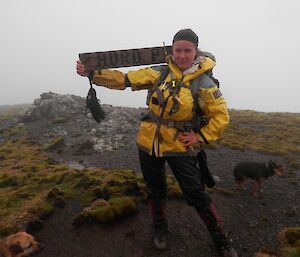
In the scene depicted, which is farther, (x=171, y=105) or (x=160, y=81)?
(x=160, y=81)

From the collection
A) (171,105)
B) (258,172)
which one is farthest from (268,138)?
(171,105)

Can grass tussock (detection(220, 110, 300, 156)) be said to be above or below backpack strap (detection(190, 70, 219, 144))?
below

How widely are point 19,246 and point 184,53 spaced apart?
640 cm

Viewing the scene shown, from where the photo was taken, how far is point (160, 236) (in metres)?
8.38

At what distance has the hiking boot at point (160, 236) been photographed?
27.3 feet

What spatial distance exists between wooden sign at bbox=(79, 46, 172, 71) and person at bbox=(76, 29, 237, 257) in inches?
14.2

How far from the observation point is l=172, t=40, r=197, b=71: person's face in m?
6.37

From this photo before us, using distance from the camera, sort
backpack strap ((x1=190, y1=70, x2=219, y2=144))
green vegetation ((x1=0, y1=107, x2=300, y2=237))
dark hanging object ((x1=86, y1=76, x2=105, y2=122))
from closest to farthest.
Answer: backpack strap ((x1=190, y1=70, x2=219, y2=144)) < dark hanging object ((x1=86, y1=76, x2=105, y2=122)) < green vegetation ((x1=0, y1=107, x2=300, y2=237))

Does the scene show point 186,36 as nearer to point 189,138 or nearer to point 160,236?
point 189,138

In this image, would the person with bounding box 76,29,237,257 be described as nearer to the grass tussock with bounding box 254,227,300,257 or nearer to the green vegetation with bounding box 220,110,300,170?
the grass tussock with bounding box 254,227,300,257

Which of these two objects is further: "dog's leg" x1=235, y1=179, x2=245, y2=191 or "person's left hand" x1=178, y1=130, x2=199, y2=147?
"dog's leg" x1=235, y1=179, x2=245, y2=191

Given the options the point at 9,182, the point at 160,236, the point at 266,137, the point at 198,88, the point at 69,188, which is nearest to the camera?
the point at 198,88

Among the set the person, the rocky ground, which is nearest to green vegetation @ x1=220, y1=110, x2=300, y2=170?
the rocky ground

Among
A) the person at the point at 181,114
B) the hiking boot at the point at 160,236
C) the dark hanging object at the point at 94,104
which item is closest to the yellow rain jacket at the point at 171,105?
the person at the point at 181,114
